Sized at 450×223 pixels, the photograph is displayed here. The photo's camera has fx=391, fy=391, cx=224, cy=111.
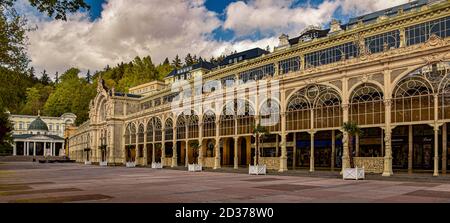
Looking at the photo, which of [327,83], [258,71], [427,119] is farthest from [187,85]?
[427,119]

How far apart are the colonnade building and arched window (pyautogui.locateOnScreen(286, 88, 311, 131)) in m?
0.10

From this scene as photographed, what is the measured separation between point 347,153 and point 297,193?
17.2 metres

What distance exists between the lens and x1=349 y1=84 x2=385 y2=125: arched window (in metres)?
A: 33.5

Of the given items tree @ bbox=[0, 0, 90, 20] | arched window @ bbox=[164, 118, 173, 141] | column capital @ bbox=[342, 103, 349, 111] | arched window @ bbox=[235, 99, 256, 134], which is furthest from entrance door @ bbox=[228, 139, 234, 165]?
tree @ bbox=[0, 0, 90, 20]

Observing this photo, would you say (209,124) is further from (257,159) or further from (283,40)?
(283,40)

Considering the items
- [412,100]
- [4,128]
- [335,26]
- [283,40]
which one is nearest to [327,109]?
[412,100]

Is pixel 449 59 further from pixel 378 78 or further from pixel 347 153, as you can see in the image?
pixel 347 153

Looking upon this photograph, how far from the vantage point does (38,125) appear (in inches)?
5846

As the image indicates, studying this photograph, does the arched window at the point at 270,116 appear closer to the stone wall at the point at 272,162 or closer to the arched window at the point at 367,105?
the stone wall at the point at 272,162

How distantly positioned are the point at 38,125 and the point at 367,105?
141 meters

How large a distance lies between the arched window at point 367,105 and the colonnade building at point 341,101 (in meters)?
0.09

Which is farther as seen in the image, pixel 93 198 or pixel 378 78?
pixel 378 78

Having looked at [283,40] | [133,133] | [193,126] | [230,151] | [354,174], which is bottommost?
[230,151]
